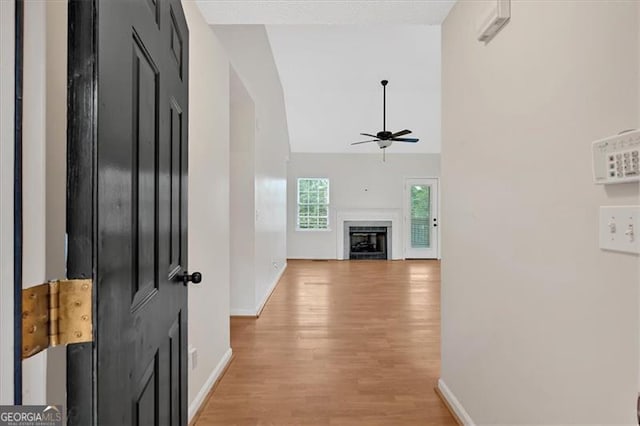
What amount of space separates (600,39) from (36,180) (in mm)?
1397

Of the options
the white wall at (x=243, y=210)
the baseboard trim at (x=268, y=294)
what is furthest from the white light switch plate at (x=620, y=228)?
the baseboard trim at (x=268, y=294)

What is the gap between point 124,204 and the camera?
0.73 meters

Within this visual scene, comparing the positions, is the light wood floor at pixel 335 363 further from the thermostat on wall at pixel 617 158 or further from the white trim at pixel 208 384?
the thermostat on wall at pixel 617 158

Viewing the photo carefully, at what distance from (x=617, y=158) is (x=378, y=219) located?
793cm

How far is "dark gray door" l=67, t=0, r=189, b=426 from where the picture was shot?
59 centimetres

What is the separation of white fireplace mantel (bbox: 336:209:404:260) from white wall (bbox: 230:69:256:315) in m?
4.93

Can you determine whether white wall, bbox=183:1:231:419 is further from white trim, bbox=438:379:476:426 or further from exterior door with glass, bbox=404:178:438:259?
exterior door with glass, bbox=404:178:438:259

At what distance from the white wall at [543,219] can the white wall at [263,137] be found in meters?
1.99

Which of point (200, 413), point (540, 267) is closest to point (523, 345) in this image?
point (540, 267)

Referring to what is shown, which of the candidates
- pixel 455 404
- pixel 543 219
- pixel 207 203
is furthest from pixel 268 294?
pixel 543 219

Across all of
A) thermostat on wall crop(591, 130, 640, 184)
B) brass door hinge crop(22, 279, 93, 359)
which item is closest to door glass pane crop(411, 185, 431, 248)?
thermostat on wall crop(591, 130, 640, 184)

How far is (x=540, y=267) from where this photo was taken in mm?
1285

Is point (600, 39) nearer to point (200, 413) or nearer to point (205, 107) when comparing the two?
point (205, 107)
